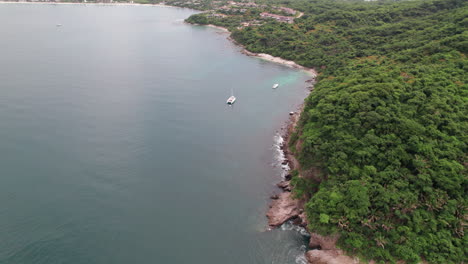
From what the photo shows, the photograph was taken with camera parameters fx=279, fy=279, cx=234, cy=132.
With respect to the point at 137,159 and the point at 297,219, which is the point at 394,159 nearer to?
the point at 297,219

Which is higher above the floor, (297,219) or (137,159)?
(137,159)

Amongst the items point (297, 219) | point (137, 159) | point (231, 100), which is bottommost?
point (297, 219)

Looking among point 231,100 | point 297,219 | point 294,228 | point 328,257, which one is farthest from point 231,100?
point 328,257

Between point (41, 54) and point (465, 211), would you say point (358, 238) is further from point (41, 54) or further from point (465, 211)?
point (41, 54)

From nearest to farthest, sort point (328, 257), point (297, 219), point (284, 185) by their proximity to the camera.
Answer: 1. point (328, 257)
2. point (297, 219)
3. point (284, 185)

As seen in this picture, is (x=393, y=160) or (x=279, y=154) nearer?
(x=393, y=160)

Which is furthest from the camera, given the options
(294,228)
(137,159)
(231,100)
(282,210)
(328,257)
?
(231,100)

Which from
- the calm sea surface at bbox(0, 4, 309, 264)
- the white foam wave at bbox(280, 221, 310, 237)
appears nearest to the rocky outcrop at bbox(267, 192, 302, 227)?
the white foam wave at bbox(280, 221, 310, 237)
